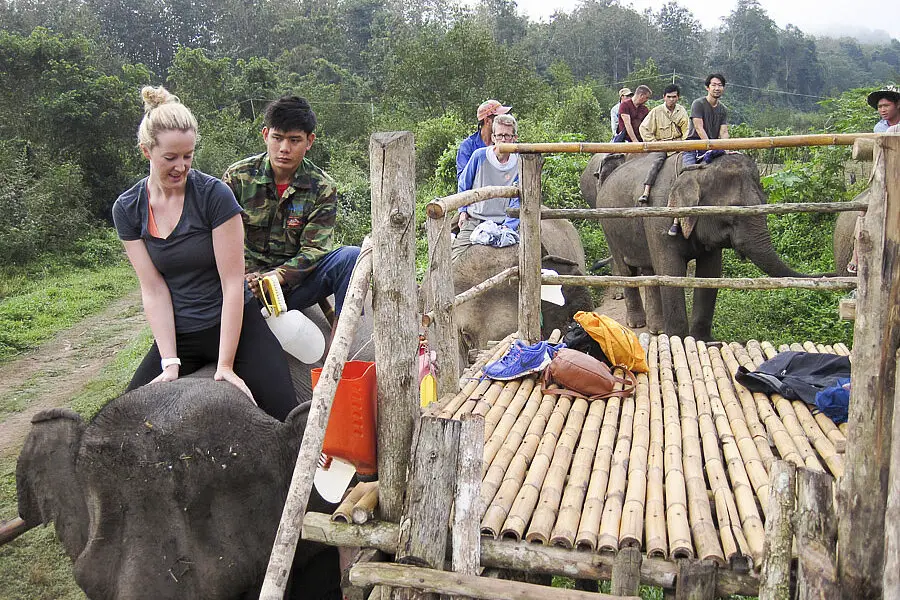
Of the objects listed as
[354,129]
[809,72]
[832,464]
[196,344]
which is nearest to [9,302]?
[196,344]

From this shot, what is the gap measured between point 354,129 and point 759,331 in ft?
67.8

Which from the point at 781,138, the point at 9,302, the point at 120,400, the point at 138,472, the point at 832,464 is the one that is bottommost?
the point at 9,302

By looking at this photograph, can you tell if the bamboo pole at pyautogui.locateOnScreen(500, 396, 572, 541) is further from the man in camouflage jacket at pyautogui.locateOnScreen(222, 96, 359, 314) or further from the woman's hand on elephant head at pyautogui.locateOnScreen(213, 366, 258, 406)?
the man in camouflage jacket at pyautogui.locateOnScreen(222, 96, 359, 314)

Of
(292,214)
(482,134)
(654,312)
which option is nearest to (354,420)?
(292,214)

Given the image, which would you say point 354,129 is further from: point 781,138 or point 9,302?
point 781,138

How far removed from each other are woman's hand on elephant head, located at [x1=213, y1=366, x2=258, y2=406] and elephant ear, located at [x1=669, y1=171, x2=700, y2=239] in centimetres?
468

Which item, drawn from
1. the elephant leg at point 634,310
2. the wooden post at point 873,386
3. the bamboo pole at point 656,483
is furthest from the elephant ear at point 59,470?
the elephant leg at point 634,310

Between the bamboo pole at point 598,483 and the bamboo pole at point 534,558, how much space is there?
0.05 meters

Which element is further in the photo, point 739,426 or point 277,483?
point 739,426

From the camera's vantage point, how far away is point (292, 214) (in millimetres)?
3732

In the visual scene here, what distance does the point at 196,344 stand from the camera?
3.16 metres

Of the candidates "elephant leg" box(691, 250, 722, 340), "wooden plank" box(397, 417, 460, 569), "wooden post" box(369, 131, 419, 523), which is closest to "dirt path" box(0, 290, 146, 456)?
"wooden post" box(369, 131, 419, 523)

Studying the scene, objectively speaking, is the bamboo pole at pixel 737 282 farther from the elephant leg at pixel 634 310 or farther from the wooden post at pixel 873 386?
the elephant leg at pixel 634 310

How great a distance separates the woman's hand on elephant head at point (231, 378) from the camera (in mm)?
2902
